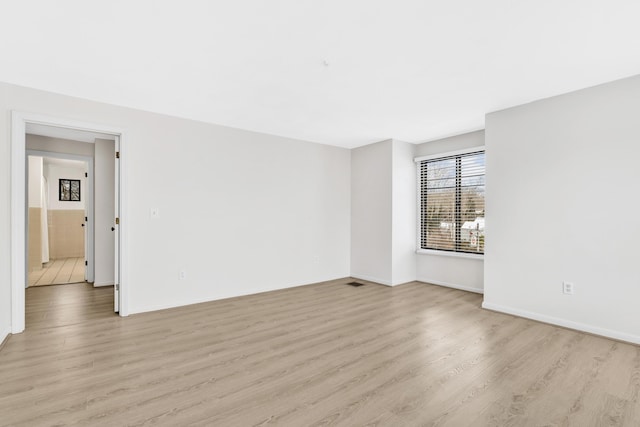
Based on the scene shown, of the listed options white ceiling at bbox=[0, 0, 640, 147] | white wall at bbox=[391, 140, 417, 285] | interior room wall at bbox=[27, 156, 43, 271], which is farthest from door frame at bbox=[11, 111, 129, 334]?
white wall at bbox=[391, 140, 417, 285]

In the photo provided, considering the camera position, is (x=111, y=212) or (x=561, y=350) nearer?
(x=561, y=350)

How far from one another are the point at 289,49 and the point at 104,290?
4681 millimetres

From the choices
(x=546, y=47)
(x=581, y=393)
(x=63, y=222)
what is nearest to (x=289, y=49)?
(x=546, y=47)

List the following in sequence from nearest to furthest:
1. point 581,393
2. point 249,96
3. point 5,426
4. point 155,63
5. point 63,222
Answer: point 5,426
point 581,393
point 155,63
point 249,96
point 63,222

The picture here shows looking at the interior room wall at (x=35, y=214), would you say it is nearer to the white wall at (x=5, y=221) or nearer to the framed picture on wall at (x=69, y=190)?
the framed picture on wall at (x=69, y=190)

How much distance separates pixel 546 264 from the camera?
3.39 m

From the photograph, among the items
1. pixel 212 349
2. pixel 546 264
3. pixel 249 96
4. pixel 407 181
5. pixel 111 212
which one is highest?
pixel 249 96

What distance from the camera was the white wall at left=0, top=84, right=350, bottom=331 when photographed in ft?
11.8

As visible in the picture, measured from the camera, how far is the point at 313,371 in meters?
2.33

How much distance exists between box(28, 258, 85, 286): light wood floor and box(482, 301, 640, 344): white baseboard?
668cm

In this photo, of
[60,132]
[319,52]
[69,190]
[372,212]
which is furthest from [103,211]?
[319,52]

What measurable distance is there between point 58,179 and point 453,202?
9.49 metres

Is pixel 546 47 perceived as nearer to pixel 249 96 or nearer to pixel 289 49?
pixel 289 49

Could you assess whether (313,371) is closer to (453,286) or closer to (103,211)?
(453,286)
